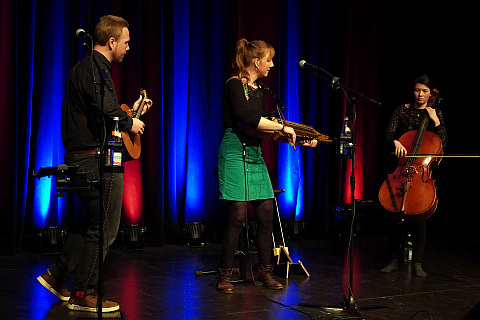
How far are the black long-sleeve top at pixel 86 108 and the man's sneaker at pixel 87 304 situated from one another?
0.94m

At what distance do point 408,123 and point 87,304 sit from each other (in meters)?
3.09

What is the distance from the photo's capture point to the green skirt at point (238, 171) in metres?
4.34

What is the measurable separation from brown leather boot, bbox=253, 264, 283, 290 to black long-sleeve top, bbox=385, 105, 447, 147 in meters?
1.63

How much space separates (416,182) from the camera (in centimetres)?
484

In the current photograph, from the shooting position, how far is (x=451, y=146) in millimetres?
7844

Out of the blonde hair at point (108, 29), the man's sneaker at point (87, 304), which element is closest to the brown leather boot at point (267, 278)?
the man's sneaker at point (87, 304)

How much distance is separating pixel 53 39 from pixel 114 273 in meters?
2.49

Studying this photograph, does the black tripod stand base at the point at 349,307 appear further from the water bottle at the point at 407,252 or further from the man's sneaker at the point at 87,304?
the water bottle at the point at 407,252

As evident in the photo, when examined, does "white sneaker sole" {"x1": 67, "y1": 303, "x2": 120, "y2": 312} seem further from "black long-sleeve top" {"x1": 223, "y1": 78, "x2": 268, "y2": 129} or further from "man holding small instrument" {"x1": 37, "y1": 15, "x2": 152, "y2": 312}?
"black long-sleeve top" {"x1": 223, "y1": 78, "x2": 268, "y2": 129}

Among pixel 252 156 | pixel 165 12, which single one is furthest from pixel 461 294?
pixel 165 12

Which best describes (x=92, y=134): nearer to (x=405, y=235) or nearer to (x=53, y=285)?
(x=53, y=285)

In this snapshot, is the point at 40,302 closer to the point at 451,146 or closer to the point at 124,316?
the point at 124,316

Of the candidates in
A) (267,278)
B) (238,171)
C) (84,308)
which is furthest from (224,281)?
(84,308)

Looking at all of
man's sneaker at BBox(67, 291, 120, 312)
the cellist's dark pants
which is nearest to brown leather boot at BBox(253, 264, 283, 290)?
man's sneaker at BBox(67, 291, 120, 312)
